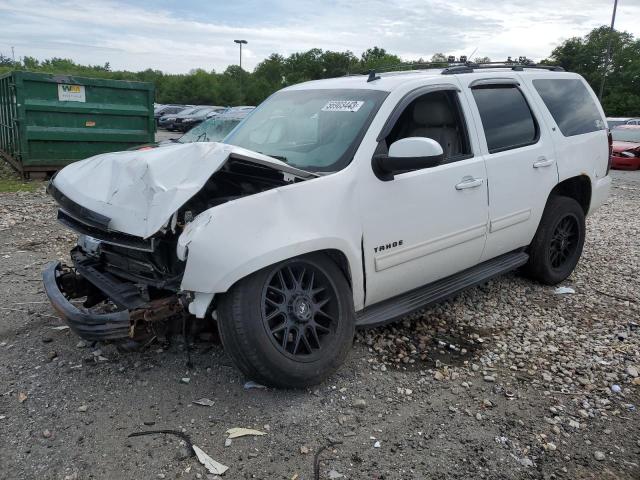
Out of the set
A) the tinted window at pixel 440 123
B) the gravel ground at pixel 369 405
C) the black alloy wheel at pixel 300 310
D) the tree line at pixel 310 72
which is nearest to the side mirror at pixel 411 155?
the tinted window at pixel 440 123

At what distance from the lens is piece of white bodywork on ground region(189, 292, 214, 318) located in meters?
2.99

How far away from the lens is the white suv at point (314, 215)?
119 inches

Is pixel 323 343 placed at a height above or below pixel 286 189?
below

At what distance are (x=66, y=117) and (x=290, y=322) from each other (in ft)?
30.2

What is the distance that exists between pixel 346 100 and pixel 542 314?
2475mm

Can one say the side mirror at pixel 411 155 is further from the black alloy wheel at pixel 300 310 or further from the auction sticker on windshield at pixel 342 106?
the black alloy wheel at pixel 300 310

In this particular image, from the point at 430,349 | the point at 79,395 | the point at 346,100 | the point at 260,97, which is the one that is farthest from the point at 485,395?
the point at 260,97

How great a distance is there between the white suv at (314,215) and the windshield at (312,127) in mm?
15

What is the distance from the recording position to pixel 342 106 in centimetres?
393

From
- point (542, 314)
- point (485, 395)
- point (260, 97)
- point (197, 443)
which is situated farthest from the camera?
point (260, 97)

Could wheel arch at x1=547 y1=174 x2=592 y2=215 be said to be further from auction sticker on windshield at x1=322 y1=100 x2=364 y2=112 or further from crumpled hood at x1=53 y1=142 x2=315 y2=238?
crumpled hood at x1=53 y1=142 x2=315 y2=238

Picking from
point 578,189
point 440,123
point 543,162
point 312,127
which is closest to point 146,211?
point 312,127

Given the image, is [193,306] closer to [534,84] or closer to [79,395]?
[79,395]

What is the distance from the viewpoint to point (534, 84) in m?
5.05
